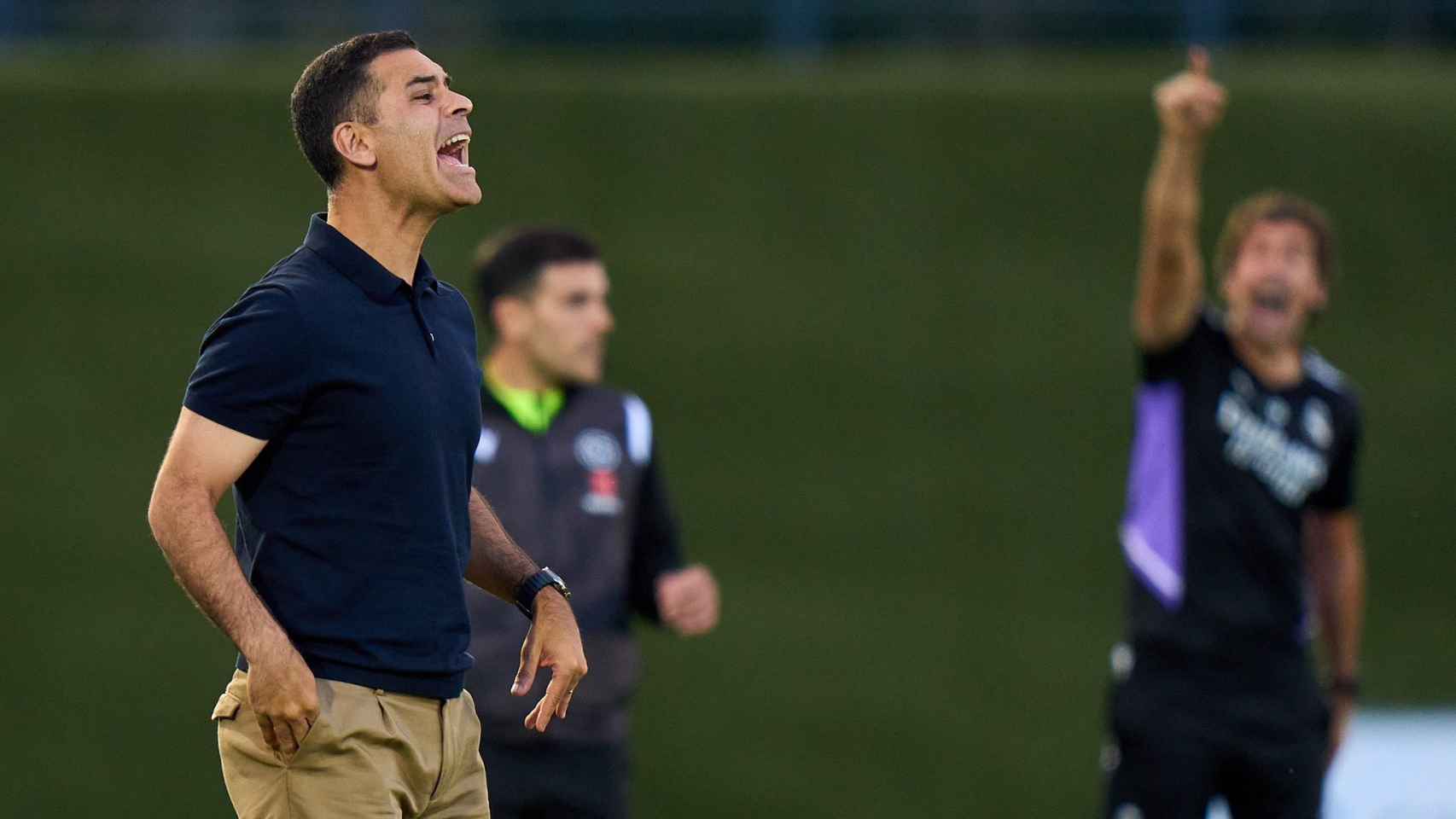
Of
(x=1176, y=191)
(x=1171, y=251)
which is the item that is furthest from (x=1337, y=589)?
(x=1176, y=191)

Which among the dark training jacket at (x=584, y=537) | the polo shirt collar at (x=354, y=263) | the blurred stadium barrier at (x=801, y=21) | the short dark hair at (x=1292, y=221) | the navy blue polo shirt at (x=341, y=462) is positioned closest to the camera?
the navy blue polo shirt at (x=341, y=462)

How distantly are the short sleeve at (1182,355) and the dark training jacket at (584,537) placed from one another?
1.46 metres

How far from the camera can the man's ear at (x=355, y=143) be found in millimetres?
3439

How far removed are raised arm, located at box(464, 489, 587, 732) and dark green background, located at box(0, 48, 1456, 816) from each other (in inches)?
161

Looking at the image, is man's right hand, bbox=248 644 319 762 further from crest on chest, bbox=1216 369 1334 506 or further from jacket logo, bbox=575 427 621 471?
crest on chest, bbox=1216 369 1334 506

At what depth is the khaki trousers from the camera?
3.28 metres

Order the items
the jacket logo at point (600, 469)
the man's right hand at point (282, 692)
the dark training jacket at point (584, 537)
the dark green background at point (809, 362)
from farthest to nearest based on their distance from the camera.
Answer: the dark green background at point (809, 362)
the jacket logo at point (600, 469)
the dark training jacket at point (584, 537)
the man's right hand at point (282, 692)

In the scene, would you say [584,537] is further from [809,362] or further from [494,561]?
[809,362]

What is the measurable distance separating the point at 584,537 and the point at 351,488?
7.18 feet

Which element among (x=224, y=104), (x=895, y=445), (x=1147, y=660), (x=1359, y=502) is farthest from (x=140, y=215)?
(x=1359, y=502)

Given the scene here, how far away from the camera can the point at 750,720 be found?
7.80m

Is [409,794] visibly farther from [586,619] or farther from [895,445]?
[895,445]

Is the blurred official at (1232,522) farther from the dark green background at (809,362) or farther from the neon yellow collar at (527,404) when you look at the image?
the dark green background at (809,362)

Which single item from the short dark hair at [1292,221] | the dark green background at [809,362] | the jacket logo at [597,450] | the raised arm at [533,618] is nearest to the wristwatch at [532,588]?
the raised arm at [533,618]
